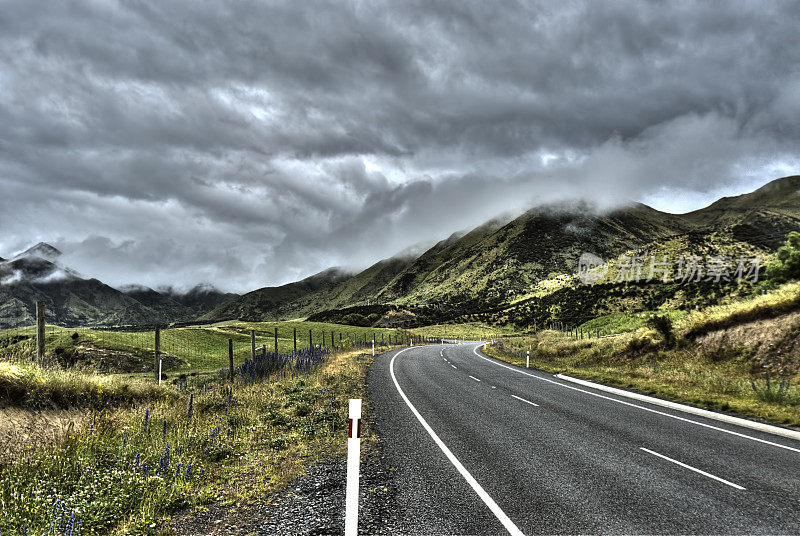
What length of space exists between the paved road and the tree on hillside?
3409 centimetres

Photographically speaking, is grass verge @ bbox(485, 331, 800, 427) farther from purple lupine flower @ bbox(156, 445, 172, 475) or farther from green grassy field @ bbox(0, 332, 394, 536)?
purple lupine flower @ bbox(156, 445, 172, 475)

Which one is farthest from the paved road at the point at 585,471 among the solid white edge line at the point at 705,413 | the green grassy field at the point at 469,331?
the green grassy field at the point at 469,331

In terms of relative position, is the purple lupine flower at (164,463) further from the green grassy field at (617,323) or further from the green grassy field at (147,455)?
the green grassy field at (617,323)

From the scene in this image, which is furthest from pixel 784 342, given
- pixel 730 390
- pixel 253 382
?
pixel 253 382

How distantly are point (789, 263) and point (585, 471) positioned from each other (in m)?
41.6

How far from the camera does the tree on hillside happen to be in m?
34.4

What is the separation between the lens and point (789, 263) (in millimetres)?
34688

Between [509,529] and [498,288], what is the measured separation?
170671 millimetres

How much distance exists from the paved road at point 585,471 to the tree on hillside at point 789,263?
3409cm

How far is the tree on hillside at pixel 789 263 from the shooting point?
113 ft

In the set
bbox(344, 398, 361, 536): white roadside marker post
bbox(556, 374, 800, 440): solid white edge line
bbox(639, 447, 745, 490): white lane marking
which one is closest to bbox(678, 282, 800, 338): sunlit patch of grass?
bbox(556, 374, 800, 440): solid white edge line

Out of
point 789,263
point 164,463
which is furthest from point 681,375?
point 789,263

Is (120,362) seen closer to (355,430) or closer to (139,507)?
(139,507)

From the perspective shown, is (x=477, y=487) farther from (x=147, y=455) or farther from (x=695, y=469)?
(x=147, y=455)
